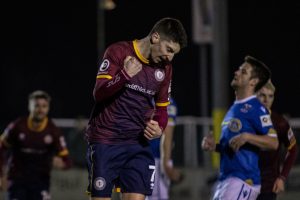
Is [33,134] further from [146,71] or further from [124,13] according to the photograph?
[124,13]

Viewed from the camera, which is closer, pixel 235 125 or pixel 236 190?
pixel 236 190

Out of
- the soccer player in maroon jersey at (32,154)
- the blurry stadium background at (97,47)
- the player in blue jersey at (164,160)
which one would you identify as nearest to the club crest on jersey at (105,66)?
the player in blue jersey at (164,160)

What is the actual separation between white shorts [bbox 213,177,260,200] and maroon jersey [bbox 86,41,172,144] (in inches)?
49.9

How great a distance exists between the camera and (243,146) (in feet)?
28.6

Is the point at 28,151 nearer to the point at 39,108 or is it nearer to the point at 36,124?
the point at 36,124

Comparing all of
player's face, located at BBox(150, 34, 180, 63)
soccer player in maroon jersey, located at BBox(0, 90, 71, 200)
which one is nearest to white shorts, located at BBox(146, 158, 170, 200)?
soccer player in maroon jersey, located at BBox(0, 90, 71, 200)

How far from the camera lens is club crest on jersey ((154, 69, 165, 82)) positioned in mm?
7551

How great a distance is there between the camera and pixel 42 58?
155 feet

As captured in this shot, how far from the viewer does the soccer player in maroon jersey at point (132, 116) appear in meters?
7.43

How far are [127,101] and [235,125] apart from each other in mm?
1593

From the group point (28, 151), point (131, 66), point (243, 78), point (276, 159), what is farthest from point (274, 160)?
point (28, 151)

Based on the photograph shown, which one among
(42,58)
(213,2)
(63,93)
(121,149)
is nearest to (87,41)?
(42,58)

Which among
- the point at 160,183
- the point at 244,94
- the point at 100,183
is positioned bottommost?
the point at 160,183

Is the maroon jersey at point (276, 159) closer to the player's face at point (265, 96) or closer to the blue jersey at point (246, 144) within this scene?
the player's face at point (265, 96)
